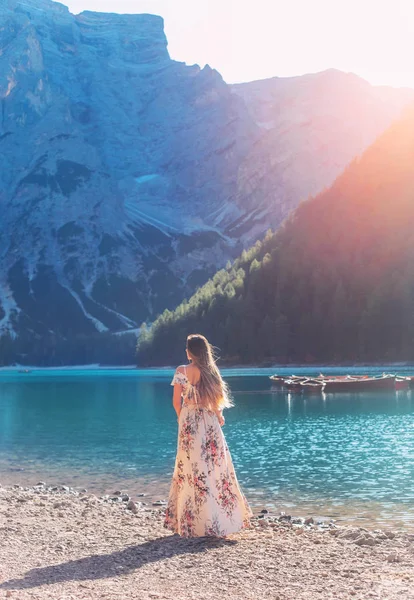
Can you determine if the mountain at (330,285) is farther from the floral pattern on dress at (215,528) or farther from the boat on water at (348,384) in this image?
the floral pattern on dress at (215,528)

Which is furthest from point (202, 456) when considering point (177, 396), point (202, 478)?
point (177, 396)

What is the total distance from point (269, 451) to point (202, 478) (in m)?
19.3

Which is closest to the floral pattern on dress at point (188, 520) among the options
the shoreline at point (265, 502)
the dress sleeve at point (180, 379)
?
the dress sleeve at point (180, 379)

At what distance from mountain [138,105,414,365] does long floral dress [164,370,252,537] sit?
99.5m

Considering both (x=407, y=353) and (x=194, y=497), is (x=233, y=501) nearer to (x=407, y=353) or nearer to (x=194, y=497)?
(x=194, y=497)

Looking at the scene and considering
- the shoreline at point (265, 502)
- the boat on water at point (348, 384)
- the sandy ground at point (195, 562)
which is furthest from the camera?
the boat on water at point (348, 384)

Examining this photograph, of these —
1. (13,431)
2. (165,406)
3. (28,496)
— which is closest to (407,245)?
(165,406)

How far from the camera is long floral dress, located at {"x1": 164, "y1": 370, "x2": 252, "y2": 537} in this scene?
11930mm

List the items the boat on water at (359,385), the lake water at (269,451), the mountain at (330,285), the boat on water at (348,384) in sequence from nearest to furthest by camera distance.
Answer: the lake water at (269,451)
the boat on water at (348,384)
the boat on water at (359,385)
the mountain at (330,285)

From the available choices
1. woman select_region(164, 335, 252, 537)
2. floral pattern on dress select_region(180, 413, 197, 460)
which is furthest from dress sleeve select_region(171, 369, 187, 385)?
floral pattern on dress select_region(180, 413, 197, 460)

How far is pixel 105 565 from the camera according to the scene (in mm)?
11008

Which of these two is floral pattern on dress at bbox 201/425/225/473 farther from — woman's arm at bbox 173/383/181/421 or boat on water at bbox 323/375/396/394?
boat on water at bbox 323/375/396/394

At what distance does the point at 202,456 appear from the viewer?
473 inches

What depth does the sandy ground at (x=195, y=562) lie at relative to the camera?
9.41 meters
